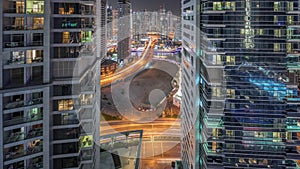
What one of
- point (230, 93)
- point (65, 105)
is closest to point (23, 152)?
point (65, 105)

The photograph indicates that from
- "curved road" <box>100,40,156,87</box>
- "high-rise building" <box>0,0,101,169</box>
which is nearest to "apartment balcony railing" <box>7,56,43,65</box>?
"high-rise building" <box>0,0,101,169</box>

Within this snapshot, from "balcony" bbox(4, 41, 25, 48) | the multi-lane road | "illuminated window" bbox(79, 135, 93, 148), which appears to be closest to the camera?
"balcony" bbox(4, 41, 25, 48)

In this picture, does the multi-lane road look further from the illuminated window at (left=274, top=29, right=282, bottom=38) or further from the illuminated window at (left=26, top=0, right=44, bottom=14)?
the illuminated window at (left=26, top=0, right=44, bottom=14)

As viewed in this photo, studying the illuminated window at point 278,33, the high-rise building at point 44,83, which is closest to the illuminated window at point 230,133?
the illuminated window at point 278,33

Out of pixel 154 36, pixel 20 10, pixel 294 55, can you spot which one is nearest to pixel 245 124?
pixel 294 55

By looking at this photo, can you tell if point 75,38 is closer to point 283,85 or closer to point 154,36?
point 283,85

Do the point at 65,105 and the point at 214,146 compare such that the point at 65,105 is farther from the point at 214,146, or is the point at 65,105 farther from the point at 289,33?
the point at 289,33
